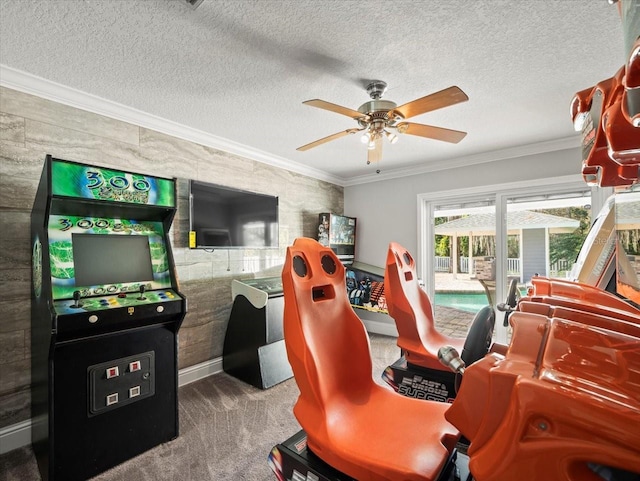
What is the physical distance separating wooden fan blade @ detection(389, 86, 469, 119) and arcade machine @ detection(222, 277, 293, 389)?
1964 mm

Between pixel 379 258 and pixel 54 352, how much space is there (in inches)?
159

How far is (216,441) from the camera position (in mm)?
2137

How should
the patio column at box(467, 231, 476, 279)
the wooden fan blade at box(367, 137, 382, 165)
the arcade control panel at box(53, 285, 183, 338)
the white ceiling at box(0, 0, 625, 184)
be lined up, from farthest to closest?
the patio column at box(467, 231, 476, 279)
the wooden fan blade at box(367, 137, 382, 165)
the arcade control panel at box(53, 285, 183, 338)
the white ceiling at box(0, 0, 625, 184)

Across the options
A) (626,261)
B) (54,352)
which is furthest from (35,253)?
(626,261)

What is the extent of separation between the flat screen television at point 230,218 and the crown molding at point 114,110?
0.50 meters

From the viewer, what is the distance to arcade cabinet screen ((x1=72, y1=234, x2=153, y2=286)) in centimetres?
186

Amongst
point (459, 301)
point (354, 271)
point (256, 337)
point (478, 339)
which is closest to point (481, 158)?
point (459, 301)

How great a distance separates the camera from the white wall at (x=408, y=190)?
345 cm

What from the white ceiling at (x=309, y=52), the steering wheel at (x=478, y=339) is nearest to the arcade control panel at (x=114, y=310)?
the white ceiling at (x=309, y=52)

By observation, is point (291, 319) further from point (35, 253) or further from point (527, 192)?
point (527, 192)

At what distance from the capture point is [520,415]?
17.4 inches

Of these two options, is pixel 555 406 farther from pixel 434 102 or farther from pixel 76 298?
pixel 76 298

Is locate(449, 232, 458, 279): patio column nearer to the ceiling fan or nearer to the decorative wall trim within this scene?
the decorative wall trim

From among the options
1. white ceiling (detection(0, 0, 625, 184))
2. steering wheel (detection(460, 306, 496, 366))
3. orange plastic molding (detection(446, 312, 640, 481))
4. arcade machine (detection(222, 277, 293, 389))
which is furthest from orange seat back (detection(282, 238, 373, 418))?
arcade machine (detection(222, 277, 293, 389))
